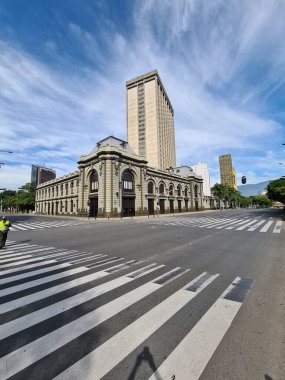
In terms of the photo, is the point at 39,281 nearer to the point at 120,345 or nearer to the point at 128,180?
the point at 120,345

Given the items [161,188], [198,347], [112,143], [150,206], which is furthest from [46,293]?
[161,188]

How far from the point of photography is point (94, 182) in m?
42.6

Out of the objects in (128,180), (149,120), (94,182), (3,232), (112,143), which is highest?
(149,120)

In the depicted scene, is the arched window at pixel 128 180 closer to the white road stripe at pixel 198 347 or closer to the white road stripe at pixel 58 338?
the white road stripe at pixel 58 338

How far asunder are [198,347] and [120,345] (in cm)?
107

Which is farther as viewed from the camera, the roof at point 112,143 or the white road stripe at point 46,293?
the roof at point 112,143

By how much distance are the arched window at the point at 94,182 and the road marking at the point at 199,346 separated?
39276mm

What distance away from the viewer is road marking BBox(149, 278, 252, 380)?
233 cm

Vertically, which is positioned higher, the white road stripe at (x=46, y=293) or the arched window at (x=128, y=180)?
the arched window at (x=128, y=180)

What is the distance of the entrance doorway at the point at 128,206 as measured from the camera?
135ft

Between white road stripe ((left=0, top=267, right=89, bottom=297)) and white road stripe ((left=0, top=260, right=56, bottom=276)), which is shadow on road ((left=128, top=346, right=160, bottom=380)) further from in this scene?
white road stripe ((left=0, top=260, right=56, bottom=276))

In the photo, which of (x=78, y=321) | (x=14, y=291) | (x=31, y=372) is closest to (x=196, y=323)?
(x=78, y=321)

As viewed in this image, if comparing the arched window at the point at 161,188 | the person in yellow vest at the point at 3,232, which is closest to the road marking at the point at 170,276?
the person in yellow vest at the point at 3,232

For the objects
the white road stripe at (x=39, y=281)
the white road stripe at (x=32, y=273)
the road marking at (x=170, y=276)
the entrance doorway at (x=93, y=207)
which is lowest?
the road marking at (x=170, y=276)
